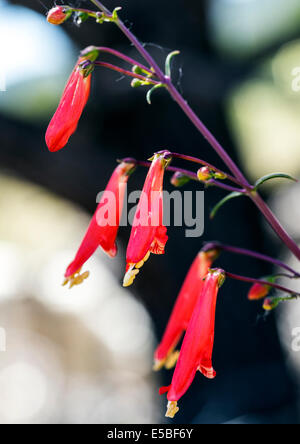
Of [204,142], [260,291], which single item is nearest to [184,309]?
[260,291]

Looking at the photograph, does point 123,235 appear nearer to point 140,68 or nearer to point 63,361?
point 140,68

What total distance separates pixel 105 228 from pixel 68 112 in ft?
0.71

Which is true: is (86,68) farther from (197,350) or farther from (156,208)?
(197,350)

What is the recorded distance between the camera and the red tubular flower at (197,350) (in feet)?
2.56

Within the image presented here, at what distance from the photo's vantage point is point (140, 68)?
85 centimetres

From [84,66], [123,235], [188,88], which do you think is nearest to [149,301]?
[123,235]

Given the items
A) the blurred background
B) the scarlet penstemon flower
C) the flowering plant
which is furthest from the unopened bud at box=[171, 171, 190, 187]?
the blurred background

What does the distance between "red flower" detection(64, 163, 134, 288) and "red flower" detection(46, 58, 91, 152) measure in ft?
0.49

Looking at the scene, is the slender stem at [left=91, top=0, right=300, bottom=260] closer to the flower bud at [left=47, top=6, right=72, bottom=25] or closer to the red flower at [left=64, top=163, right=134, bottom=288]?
the flower bud at [left=47, top=6, right=72, bottom=25]

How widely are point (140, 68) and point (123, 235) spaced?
1880mm

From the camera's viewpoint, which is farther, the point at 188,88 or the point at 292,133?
the point at 292,133

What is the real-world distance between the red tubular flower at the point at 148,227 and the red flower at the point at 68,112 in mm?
149

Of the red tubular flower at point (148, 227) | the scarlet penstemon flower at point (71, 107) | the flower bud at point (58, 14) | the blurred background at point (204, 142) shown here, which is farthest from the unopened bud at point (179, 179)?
the blurred background at point (204, 142)
